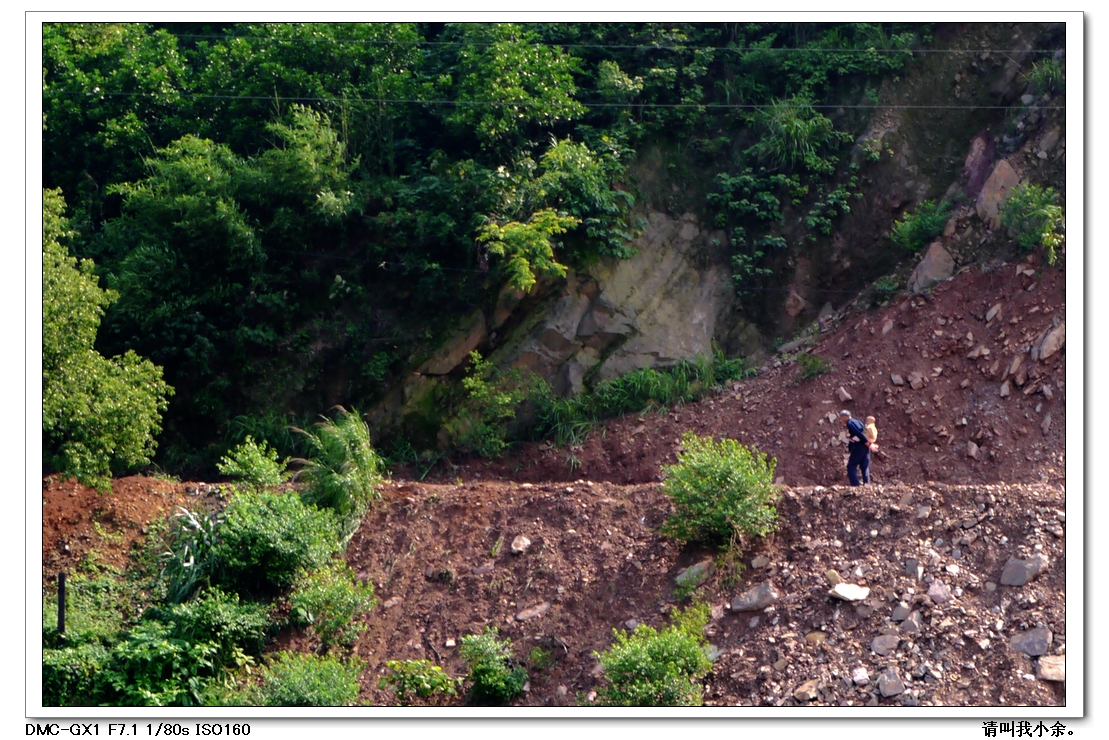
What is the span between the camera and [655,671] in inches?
326

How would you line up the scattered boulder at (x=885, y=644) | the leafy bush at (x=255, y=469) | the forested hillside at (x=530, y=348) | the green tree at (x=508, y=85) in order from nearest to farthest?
1. the scattered boulder at (x=885, y=644)
2. the forested hillside at (x=530, y=348)
3. the leafy bush at (x=255, y=469)
4. the green tree at (x=508, y=85)

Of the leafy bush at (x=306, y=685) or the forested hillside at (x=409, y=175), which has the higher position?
the forested hillside at (x=409, y=175)

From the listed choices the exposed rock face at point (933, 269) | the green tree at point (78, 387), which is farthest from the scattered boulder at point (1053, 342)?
the green tree at point (78, 387)

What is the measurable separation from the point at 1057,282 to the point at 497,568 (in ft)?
26.2

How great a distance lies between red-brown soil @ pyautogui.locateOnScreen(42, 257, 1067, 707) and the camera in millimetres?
8578

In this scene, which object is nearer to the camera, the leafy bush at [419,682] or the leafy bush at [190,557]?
the leafy bush at [419,682]

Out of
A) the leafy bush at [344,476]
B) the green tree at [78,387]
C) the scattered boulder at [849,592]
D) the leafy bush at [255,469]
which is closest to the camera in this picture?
the scattered boulder at [849,592]

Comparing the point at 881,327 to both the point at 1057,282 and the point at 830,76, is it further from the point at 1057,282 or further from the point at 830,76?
the point at 830,76

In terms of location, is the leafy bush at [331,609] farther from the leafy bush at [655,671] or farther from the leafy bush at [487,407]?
the leafy bush at [487,407]

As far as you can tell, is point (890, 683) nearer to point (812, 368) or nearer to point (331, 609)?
point (331, 609)

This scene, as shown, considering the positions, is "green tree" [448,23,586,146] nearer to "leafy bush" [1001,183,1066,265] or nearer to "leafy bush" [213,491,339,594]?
"leafy bush" [1001,183,1066,265]

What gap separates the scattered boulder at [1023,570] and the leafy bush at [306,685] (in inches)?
224

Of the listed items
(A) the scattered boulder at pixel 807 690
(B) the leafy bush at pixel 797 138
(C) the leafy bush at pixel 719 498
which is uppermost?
(B) the leafy bush at pixel 797 138

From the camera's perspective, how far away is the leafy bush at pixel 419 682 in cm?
908
